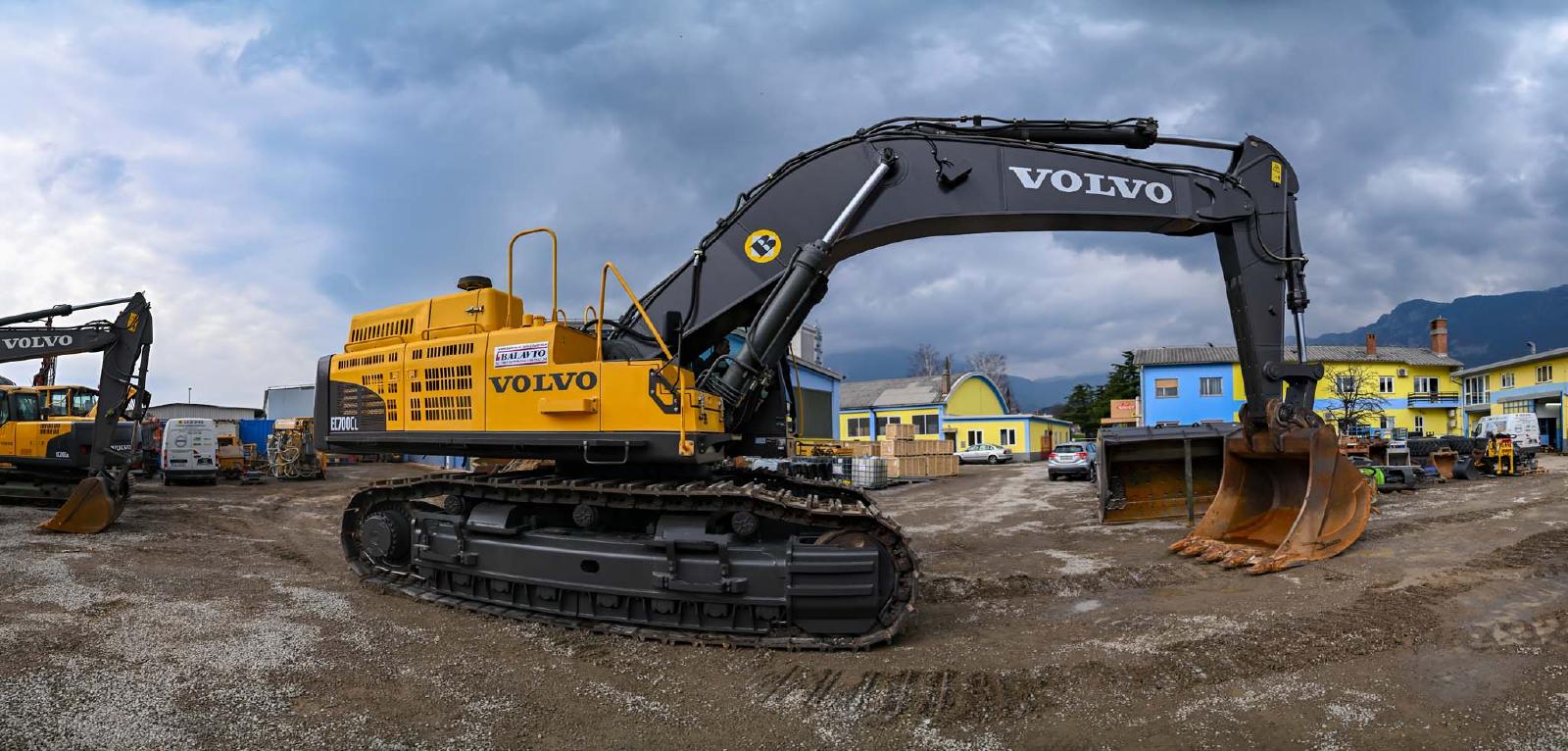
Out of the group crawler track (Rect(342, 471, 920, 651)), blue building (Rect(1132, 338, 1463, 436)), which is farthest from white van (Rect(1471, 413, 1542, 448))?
crawler track (Rect(342, 471, 920, 651))

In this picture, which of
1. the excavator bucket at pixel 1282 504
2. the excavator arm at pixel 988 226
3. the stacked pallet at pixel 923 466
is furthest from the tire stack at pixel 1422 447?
the excavator arm at pixel 988 226

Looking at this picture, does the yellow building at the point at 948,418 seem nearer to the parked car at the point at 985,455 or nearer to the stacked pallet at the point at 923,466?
the parked car at the point at 985,455

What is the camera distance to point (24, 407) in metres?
17.5

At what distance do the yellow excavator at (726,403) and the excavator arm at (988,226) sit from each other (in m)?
0.02

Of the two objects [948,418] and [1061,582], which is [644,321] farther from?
[948,418]

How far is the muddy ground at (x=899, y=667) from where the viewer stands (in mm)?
4547

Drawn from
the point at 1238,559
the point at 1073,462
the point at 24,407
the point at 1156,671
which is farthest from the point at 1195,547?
the point at 24,407

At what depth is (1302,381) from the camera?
329 inches

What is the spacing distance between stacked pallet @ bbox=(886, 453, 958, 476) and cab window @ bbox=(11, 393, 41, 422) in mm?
22429

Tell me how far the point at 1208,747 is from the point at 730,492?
3499 mm

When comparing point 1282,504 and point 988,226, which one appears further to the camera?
point 1282,504

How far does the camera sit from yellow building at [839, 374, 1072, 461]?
161 feet

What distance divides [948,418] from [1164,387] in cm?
1246

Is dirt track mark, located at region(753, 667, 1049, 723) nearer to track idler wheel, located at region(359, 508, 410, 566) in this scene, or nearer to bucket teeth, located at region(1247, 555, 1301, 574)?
bucket teeth, located at region(1247, 555, 1301, 574)
